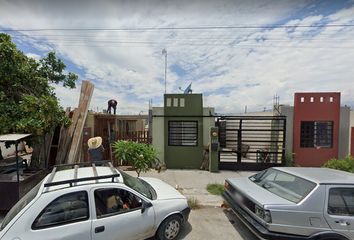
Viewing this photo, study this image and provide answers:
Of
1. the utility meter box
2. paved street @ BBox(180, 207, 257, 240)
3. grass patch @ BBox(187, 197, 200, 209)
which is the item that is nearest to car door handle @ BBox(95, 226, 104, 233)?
paved street @ BBox(180, 207, 257, 240)

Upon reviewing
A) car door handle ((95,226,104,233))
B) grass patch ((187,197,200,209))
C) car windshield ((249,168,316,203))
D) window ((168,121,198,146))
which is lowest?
grass patch ((187,197,200,209))

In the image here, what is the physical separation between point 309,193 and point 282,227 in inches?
28.4

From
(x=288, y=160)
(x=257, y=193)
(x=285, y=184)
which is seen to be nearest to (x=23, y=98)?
(x=257, y=193)

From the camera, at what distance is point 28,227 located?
291cm

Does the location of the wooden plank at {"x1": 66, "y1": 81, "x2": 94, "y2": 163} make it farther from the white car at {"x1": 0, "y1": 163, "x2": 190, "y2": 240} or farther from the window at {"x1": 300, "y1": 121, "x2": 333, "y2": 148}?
the window at {"x1": 300, "y1": 121, "x2": 333, "y2": 148}

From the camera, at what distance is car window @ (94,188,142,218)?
3.37 meters

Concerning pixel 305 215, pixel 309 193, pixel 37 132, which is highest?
pixel 37 132

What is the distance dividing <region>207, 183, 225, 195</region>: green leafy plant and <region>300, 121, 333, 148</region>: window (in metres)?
4.89

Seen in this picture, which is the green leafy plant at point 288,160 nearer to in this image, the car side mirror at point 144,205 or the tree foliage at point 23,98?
the car side mirror at point 144,205

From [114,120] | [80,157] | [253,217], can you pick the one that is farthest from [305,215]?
[114,120]

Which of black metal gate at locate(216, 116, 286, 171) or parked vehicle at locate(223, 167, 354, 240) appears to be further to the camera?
black metal gate at locate(216, 116, 286, 171)

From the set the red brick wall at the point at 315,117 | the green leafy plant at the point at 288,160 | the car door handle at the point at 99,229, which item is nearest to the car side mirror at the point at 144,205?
the car door handle at the point at 99,229

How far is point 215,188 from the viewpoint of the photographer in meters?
6.99

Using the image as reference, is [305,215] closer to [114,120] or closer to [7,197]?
[7,197]
